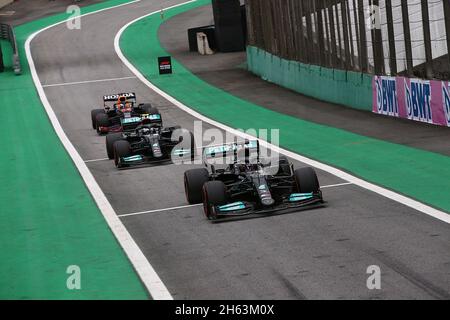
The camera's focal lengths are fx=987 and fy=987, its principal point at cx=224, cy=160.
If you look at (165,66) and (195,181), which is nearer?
(195,181)

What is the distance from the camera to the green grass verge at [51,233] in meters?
10.9

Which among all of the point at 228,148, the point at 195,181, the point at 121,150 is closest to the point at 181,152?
the point at 121,150

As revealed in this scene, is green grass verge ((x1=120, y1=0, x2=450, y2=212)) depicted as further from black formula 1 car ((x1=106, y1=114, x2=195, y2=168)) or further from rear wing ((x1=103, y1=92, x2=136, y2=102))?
rear wing ((x1=103, y1=92, x2=136, y2=102))

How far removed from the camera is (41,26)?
61.7 metres

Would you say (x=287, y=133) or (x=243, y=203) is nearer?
(x=243, y=203)

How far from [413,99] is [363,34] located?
175 inches

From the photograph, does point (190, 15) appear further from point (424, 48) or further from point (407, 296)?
point (407, 296)

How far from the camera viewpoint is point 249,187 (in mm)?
14539

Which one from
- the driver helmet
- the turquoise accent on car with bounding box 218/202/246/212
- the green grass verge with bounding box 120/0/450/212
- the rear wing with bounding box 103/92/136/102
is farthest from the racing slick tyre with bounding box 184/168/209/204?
the rear wing with bounding box 103/92/136/102

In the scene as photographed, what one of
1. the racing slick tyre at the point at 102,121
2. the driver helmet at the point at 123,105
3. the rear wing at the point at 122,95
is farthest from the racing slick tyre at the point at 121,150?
the racing slick tyre at the point at 102,121

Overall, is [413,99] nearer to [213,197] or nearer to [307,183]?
[307,183]

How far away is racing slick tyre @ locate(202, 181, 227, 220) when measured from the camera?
13984 mm
